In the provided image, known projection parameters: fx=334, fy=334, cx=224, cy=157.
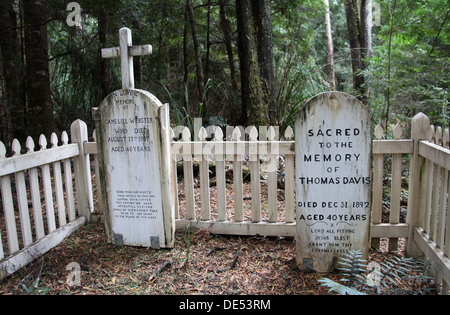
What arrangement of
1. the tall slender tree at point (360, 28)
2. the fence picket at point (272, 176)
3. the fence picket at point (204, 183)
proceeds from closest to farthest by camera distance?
the fence picket at point (272, 176)
the fence picket at point (204, 183)
the tall slender tree at point (360, 28)

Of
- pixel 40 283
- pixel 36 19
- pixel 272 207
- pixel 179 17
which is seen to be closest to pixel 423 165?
pixel 272 207

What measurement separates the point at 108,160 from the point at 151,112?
733 mm

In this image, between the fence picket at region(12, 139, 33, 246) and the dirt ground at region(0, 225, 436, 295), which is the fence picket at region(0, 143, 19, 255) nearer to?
the fence picket at region(12, 139, 33, 246)

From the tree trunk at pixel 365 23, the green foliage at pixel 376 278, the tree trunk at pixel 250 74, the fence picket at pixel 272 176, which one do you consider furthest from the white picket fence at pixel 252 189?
the tree trunk at pixel 365 23

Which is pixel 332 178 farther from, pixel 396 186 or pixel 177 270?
pixel 177 270

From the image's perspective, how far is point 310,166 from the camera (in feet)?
9.60

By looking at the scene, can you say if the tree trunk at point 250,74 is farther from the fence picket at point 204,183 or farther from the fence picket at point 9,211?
the fence picket at point 9,211

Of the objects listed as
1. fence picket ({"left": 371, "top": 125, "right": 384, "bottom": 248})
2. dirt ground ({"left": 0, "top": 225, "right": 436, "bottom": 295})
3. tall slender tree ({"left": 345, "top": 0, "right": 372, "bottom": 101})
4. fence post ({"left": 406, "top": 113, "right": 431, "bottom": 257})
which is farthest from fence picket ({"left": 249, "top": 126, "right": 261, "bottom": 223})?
tall slender tree ({"left": 345, "top": 0, "right": 372, "bottom": 101})

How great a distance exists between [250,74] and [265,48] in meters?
0.59

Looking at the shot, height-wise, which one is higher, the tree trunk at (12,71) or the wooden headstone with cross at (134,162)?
the tree trunk at (12,71)

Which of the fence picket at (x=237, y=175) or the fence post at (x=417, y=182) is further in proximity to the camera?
the fence picket at (x=237, y=175)

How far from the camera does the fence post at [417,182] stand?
3277mm

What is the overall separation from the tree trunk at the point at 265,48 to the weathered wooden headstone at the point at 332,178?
2.65 m
